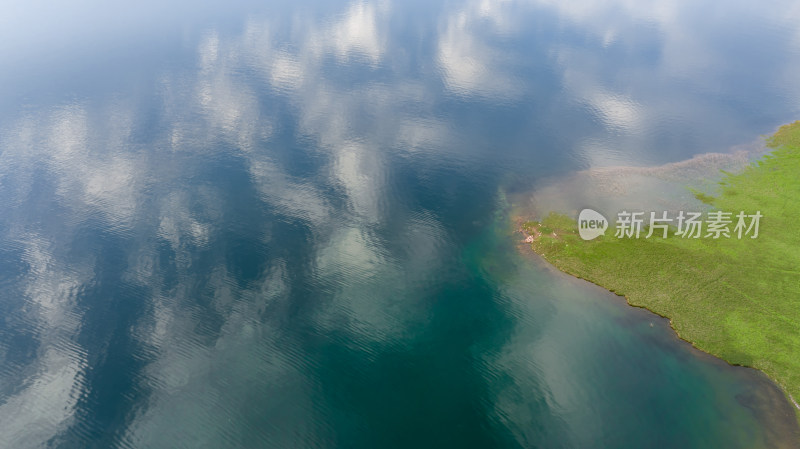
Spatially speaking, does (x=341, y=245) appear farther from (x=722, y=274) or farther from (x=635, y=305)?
(x=722, y=274)

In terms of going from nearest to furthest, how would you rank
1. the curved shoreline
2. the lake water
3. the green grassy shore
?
1. the lake water
2. the curved shoreline
3. the green grassy shore

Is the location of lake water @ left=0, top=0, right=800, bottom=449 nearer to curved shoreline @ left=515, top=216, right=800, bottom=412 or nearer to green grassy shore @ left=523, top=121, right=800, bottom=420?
curved shoreline @ left=515, top=216, right=800, bottom=412

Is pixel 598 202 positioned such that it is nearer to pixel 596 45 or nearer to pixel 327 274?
pixel 327 274

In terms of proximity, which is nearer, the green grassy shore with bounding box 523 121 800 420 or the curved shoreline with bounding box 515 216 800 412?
the curved shoreline with bounding box 515 216 800 412

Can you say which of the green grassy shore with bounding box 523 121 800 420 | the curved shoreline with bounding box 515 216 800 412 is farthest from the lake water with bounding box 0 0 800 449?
the green grassy shore with bounding box 523 121 800 420

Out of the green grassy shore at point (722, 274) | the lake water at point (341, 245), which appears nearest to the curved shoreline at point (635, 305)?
the green grassy shore at point (722, 274)

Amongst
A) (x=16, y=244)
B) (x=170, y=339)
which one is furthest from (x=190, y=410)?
(x=16, y=244)

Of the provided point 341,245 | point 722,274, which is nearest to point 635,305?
point 722,274
